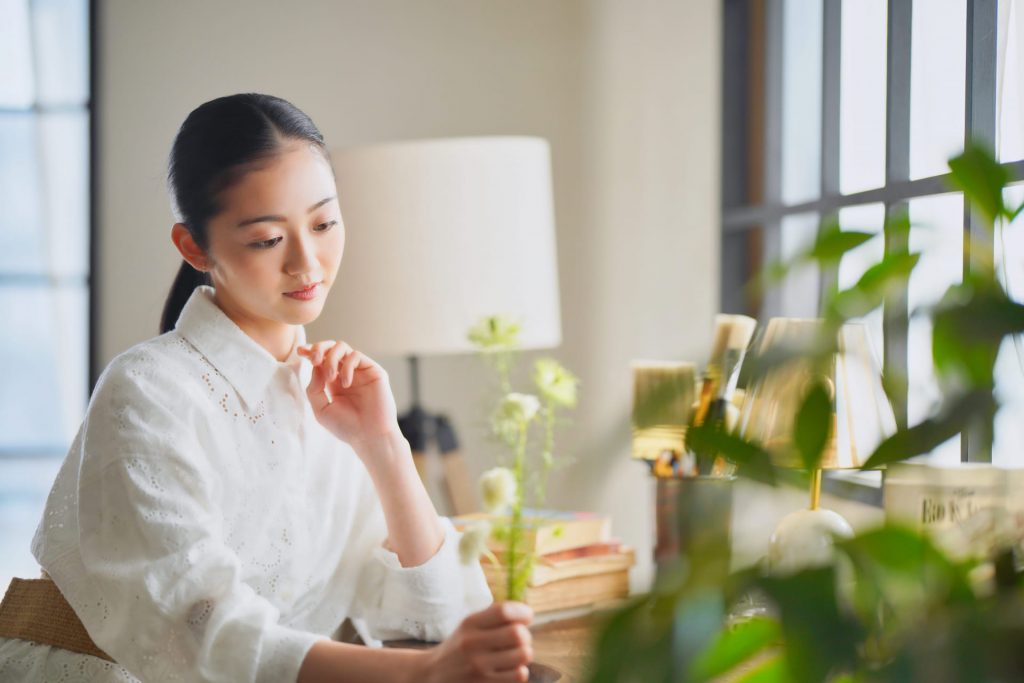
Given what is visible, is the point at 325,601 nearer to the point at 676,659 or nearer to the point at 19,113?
the point at 676,659

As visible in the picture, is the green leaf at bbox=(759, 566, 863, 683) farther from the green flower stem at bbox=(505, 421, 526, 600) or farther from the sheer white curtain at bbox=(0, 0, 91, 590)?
the sheer white curtain at bbox=(0, 0, 91, 590)

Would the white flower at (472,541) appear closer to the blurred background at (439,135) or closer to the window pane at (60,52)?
the blurred background at (439,135)

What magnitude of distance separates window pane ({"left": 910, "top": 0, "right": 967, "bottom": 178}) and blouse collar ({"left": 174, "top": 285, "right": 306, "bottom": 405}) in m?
1.17

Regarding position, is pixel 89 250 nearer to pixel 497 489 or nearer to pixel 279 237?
pixel 279 237

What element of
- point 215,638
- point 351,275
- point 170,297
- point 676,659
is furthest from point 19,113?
point 676,659

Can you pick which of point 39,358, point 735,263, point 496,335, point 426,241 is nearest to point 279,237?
point 496,335

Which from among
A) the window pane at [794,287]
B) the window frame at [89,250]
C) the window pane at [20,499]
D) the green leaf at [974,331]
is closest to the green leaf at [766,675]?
the green leaf at [974,331]

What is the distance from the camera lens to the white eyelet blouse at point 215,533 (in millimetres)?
1035

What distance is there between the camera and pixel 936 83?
1.94 meters

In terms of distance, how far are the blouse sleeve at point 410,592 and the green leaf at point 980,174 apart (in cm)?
84

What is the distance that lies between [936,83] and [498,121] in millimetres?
1439

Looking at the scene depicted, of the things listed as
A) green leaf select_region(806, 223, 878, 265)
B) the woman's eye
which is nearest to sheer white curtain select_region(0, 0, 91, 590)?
the woman's eye

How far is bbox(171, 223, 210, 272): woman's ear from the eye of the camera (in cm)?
122

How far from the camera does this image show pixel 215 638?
1016 millimetres
